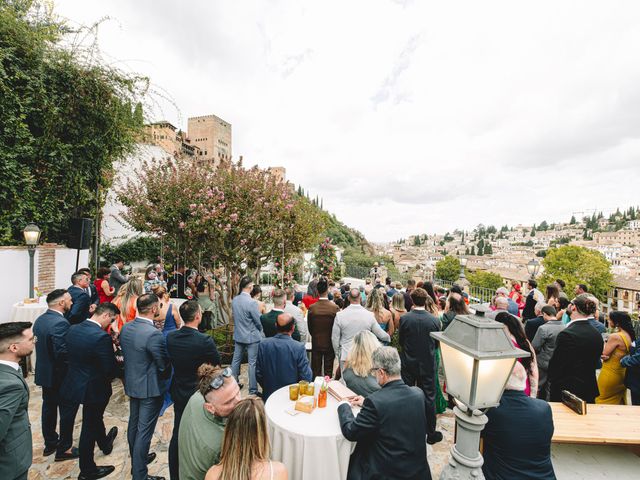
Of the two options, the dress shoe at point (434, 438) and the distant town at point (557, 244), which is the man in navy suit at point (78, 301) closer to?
the dress shoe at point (434, 438)

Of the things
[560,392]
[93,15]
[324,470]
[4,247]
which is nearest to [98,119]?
[93,15]

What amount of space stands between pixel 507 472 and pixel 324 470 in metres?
1.33

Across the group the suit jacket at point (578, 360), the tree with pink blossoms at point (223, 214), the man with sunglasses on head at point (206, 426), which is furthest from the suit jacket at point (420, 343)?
the tree with pink blossoms at point (223, 214)

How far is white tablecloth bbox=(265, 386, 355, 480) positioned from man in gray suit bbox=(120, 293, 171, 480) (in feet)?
4.23

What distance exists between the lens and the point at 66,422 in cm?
317

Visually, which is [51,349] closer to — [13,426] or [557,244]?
[13,426]

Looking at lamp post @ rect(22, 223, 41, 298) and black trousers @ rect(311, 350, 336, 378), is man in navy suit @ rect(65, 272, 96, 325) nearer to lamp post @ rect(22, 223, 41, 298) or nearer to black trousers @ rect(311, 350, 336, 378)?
lamp post @ rect(22, 223, 41, 298)

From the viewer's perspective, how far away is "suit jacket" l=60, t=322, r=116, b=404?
2855 mm

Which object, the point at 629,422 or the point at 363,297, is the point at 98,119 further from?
the point at 629,422

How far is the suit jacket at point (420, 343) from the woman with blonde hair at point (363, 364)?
1125mm

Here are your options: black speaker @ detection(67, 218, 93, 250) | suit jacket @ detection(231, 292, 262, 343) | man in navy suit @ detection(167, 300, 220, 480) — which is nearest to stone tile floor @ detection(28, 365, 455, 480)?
man in navy suit @ detection(167, 300, 220, 480)

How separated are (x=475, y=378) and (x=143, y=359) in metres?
2.96

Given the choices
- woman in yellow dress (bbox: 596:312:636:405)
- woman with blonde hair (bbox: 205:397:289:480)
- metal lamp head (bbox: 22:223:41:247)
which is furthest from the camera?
metal lamp head (bbox: 22:223:41:247)

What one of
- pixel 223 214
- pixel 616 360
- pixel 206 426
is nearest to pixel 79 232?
pixel 223 214
